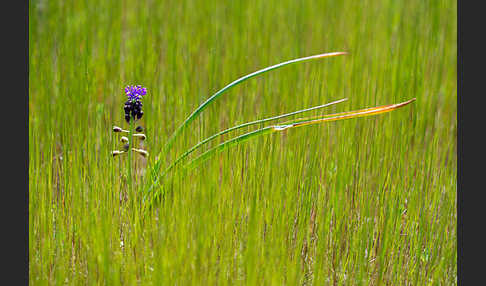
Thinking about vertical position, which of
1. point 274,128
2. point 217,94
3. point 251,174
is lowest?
point 251,174

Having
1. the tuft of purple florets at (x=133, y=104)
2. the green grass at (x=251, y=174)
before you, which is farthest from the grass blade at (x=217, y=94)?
the tuft of purple florets at (x=133, y=104)

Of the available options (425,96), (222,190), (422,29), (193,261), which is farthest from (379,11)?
(193,261)

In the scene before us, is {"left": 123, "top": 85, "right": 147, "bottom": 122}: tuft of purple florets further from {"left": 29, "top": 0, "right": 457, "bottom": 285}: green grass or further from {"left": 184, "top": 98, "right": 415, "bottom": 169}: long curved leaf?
{"left": 184, "top": 98, "right": 415, "bottom": 169}: long curved leaf

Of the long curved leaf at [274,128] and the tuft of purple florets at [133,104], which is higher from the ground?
the tuft of purple florets at [133,104]

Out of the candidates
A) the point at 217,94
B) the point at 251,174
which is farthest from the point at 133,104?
the point at 251,174

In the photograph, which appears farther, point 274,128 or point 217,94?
point 217,94

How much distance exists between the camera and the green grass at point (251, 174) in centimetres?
177

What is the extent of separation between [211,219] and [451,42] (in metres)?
2.01

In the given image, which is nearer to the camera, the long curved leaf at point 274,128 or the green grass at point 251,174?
the green grass at point 251,174

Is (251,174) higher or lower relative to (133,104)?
lower

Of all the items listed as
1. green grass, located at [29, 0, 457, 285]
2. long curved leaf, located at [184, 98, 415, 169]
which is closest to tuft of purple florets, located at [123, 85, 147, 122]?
green grass, located at [29, 0, 457, 285]

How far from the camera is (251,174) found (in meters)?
1.93

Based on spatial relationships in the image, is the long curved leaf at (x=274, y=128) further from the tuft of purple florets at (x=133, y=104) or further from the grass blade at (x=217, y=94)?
the tuft of purple florets at (x=133, y=104)

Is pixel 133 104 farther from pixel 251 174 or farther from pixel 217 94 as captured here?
pixel 251 174
